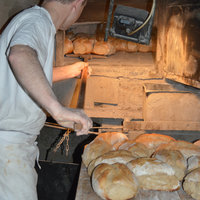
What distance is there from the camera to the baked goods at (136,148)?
196 centimetres

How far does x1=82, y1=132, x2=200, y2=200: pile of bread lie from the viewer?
5.14 feet

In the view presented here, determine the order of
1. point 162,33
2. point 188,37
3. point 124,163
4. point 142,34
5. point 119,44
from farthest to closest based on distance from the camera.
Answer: point 119,44, point 162,33, point 188,37, point 142,34, point 124,163

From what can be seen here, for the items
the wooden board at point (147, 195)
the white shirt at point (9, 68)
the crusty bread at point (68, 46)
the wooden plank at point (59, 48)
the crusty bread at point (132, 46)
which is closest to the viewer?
the white shirt at point (9, 68)

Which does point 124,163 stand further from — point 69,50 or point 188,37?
point 69,50

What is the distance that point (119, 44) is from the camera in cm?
452

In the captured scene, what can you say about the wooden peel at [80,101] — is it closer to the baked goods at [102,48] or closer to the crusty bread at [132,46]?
the baked goods at [102,48]

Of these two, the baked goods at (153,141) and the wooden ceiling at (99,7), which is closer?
the baked goods at (153,141)

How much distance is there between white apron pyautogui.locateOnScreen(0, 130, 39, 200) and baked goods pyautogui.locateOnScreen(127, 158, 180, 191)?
772mm

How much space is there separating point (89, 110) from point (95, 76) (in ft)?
1.83

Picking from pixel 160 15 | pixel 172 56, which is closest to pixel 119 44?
pixel 160 15

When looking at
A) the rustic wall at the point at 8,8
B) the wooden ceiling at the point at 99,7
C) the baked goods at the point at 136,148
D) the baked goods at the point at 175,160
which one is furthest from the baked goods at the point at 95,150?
the wooden ceiling at the point at 99,7

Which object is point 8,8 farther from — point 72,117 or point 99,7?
point 72,117

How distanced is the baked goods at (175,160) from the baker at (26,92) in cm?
78

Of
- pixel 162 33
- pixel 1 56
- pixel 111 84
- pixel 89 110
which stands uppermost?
pixel 162 33
